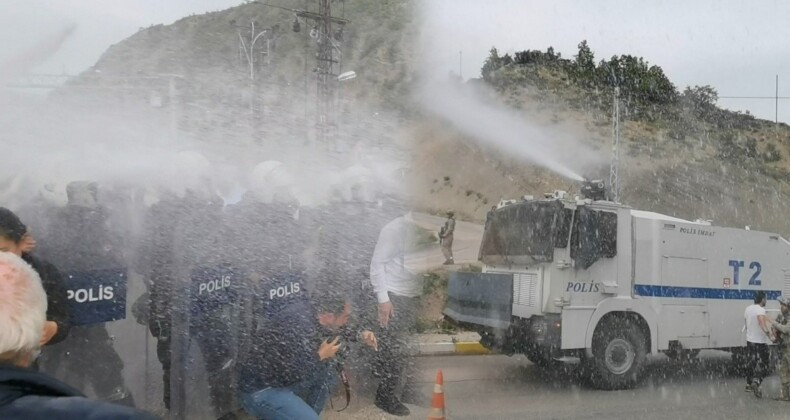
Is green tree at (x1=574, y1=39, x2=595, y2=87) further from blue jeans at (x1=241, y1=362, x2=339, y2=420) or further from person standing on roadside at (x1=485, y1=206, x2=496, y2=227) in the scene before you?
blue jeans at (x1=241, y1=362, x2=339, y2=420)

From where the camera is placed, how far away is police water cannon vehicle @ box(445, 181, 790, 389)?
8289mm

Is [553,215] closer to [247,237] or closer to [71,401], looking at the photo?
[247,237]

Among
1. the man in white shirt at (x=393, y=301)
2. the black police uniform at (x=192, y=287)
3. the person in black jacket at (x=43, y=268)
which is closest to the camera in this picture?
the person in black jacket at (x=43, y=268)

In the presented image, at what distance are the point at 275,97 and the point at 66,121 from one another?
7.86 feet

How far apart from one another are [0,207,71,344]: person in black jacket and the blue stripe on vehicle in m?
6.72

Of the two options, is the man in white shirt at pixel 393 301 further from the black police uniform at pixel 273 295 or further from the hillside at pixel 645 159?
the hillside at pixel 645 159

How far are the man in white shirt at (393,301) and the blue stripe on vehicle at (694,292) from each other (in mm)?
3385

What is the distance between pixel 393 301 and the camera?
620 centimetres

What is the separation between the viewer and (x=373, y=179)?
6215 mm

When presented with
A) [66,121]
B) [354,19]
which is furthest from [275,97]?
[66,121]

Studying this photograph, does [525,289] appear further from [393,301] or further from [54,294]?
[54,294]

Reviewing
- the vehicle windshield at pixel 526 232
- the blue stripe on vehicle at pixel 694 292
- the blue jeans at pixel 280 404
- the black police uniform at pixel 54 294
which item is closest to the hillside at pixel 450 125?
the vehicle windshield at pixel 526 232

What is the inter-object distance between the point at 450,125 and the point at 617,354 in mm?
17013

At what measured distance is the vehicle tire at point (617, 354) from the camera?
838 cm
